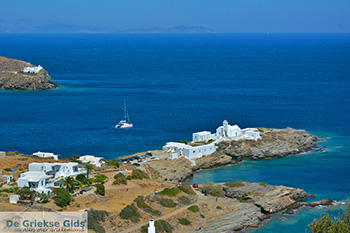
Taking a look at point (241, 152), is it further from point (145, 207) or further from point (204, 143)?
point (145, 207)

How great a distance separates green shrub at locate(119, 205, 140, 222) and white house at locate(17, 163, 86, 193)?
8075 mm

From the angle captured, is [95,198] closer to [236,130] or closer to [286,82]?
[236,130]

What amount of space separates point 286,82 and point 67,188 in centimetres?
11431

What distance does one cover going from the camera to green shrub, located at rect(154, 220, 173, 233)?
4992cm

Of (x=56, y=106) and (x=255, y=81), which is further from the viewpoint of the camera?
(x=255, y=81)

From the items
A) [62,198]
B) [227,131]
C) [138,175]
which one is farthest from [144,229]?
[227,131]

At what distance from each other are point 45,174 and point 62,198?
27.9ft

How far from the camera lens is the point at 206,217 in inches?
2136

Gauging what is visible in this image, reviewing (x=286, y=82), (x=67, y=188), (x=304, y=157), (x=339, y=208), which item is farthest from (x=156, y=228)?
(x=286, y=82)

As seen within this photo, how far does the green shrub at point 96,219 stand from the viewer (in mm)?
46625

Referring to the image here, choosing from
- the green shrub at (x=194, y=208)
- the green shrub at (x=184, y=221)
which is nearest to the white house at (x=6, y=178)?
the green shrub at (x=184, y=221)

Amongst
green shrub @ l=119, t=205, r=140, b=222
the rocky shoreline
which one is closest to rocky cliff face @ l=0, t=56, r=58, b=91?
the rocky shoreline

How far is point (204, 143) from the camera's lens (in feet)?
263

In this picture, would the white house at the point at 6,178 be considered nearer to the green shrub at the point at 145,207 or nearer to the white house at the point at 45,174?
the white house at the point at 45,174
